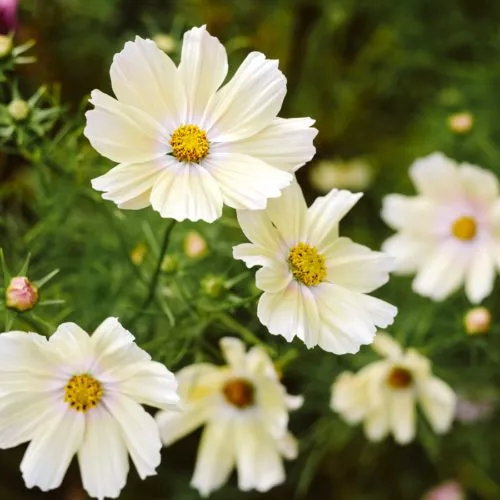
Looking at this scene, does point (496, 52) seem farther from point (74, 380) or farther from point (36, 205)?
point (74, 380)

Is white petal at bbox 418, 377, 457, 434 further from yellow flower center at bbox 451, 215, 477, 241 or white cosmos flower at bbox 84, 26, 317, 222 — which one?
white cosmos flower at bbox 84, 26, 317, 222

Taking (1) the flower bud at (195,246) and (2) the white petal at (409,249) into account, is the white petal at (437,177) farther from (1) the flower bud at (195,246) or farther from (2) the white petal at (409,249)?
(1) the flower bud at (195,246)

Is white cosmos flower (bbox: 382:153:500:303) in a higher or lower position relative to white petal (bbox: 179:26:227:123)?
lower

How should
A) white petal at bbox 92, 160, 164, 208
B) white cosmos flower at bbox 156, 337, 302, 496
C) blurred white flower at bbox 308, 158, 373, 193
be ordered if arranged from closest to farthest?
white petal at bbox 92, 160, 164, 208
white cosmos flower at bbox 156, 337, 302, 496
blurred white flower at bbox 308, 158, 373, 193

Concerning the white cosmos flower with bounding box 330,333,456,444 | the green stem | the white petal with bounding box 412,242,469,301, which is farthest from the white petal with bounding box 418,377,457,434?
the green stem

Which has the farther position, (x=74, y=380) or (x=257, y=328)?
(x=257, y=328)

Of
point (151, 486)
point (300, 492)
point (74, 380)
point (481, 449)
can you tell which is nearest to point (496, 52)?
point (481, 449)

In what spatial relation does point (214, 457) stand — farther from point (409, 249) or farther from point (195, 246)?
point (409, 249)

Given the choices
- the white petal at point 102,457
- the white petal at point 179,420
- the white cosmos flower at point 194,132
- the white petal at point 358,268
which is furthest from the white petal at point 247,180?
the white petal at point 179,420
